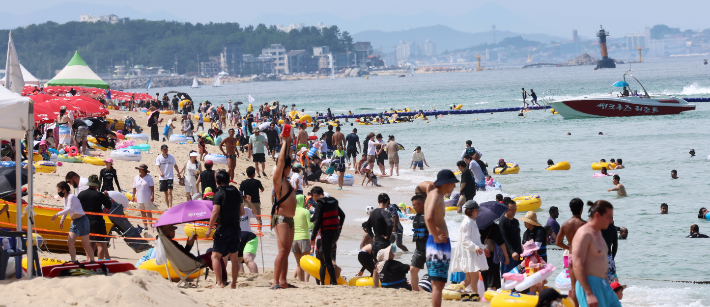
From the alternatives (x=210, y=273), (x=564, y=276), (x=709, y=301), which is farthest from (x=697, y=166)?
(x=210, y=273)

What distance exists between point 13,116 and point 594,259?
488cm

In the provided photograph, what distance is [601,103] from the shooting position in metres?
41.6

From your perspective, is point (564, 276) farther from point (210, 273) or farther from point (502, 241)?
point (210, 273)

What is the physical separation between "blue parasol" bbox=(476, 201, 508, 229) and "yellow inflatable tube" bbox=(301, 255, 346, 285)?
1849mm

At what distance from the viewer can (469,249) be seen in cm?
735

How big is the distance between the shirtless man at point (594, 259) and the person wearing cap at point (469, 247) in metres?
2.08

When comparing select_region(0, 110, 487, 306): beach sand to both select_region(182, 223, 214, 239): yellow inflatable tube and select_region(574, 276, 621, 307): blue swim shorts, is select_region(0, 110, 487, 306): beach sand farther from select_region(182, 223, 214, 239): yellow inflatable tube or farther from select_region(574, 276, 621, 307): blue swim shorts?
select_region(574, 276, 621, 307): blue swim shorts

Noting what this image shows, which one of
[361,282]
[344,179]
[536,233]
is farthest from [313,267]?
[344,179]

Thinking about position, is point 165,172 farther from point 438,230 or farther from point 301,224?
point 438,230

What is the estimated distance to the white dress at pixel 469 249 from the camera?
24.0 feet

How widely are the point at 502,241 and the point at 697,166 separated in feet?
57.9

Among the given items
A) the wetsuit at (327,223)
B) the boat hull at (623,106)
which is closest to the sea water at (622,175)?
the boat hull at (623,106)

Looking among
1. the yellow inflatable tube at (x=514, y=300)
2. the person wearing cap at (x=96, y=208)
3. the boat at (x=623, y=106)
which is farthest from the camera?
the boat at (x=623, y=106)

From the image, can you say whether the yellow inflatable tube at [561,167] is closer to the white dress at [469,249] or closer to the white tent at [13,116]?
the white dress at [469,249]
